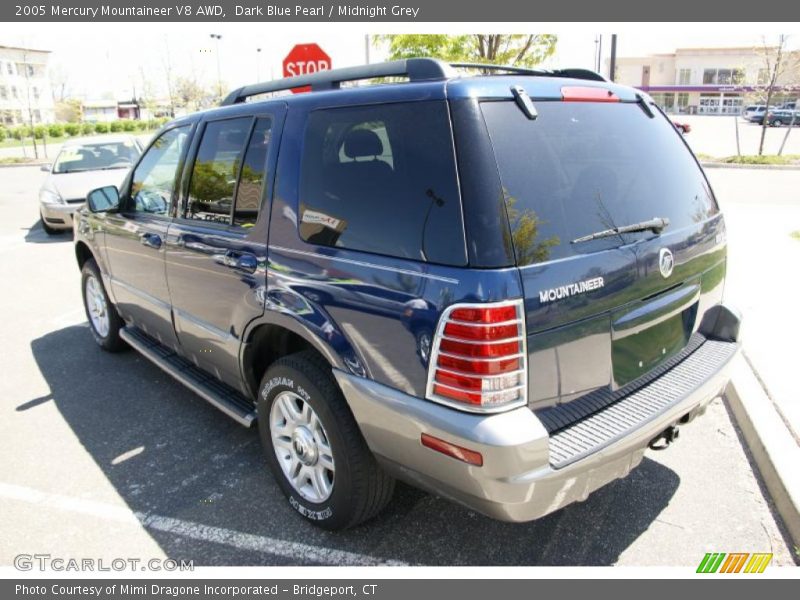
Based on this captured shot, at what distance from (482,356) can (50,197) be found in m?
10.9

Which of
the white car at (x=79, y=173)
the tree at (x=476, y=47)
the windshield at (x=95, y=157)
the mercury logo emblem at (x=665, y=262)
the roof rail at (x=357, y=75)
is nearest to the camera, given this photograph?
the roof rail at (x=357, y=75)

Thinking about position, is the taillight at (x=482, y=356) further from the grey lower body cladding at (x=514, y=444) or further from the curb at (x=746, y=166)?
the curb at (x=746, y=166)

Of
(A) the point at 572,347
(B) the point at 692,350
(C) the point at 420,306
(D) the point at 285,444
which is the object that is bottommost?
(D) the point at 285,444

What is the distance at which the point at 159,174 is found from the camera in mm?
4137

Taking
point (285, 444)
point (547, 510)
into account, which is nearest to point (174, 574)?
point (285, 444)

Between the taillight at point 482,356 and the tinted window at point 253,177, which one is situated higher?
the tinted window at point 253,177

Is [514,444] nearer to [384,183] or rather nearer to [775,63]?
[384,183]

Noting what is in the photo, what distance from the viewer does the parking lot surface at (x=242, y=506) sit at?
2.79 metres

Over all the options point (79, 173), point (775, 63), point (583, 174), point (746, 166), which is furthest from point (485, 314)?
point (775, 63)

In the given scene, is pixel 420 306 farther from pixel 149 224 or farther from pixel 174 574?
pixel 149 224

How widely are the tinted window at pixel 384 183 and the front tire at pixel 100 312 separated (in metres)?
3.10

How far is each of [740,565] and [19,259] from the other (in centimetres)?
997

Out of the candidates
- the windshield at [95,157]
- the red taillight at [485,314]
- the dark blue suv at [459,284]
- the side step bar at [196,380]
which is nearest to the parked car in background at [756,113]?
the windshield at [95,157]

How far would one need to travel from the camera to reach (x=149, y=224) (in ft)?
13.3
